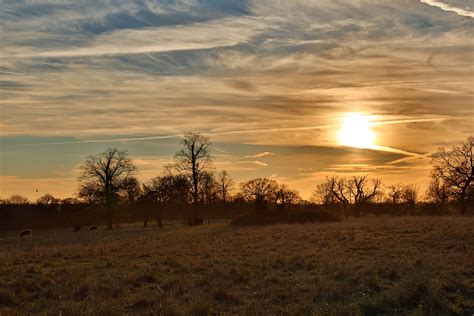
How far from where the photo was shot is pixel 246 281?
44.1ft

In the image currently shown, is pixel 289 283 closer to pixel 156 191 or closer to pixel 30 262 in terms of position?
pixel 30 262

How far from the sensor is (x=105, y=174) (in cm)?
6812

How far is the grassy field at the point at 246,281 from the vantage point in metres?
10.2

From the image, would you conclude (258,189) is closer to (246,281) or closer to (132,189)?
(132,189)

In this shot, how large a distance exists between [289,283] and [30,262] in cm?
1140

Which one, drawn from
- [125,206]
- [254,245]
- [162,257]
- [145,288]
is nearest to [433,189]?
[125,206]

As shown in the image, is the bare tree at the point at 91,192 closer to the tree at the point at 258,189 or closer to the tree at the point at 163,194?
the tree at the point at 163,194

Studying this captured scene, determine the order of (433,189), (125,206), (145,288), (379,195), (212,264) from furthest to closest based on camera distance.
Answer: (379,195) → (433,189) → (125,206) → (212,264) → (145,288)

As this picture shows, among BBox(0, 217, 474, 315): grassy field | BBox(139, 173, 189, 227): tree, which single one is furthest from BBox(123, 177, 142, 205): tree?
BBox(0, 217, 474, 315): grassy field

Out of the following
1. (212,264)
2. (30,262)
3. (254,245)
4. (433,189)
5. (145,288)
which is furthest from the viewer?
(433,189)

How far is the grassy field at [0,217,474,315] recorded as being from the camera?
10156 mm

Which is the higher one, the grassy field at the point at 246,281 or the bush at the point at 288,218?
the bush at the point at 288,218

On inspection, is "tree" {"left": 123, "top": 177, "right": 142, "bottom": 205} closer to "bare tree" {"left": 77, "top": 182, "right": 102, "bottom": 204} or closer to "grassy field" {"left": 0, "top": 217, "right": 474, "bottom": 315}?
"bare tree" {"left": 77, "top": 182, "right": 102, "bottom": 204}

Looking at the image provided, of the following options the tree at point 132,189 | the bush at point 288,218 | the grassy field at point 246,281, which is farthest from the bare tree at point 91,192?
the grassy field at point 246,281
